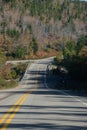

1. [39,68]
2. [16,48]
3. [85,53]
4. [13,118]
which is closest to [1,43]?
[16,48]

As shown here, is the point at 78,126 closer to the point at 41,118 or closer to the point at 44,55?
the point at 41,118

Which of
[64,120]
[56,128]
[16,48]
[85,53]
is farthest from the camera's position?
[16,48]

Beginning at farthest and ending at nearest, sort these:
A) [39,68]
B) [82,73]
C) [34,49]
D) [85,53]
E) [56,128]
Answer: [34,49] < [39,68] < [85,53] < [82,73] < [56,128]

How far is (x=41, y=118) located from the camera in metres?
17.5

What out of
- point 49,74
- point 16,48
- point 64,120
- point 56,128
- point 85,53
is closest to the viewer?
point 56,128

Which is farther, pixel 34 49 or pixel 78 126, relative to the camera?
pixel 34 49

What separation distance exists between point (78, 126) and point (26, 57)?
160036 millimetres

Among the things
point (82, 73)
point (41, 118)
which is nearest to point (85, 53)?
point (82, 73)

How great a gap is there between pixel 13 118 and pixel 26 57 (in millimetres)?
157552

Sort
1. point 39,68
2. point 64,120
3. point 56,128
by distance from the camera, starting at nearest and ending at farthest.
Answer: point 56,128, point 64,120, point 39,68

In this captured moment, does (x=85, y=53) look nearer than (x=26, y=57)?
Yes

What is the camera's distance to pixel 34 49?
614 ft

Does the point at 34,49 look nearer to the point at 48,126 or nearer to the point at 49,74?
the point at 49,74

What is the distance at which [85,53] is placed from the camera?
8925cm
